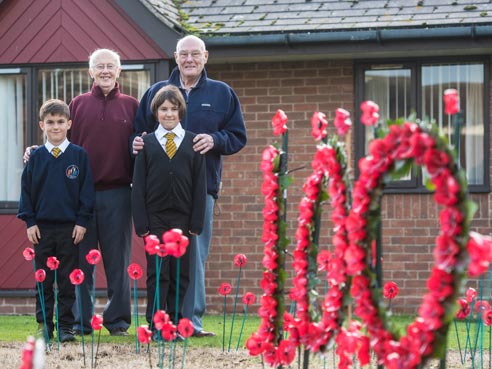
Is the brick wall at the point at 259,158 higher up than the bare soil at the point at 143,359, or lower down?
higher up

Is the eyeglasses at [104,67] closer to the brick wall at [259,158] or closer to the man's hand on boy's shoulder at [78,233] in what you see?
the man's hand on boy's shoulder at [78,233]

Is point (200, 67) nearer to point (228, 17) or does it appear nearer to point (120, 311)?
point (120, 311)

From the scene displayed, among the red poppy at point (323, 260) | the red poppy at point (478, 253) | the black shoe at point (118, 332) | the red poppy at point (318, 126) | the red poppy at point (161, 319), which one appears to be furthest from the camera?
the black shoe at point (118, 332)

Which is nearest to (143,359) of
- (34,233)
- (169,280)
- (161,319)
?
(169,280)

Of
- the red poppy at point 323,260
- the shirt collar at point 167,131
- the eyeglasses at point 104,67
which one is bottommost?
the red poppy at point 323,260

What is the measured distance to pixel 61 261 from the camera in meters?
7.49

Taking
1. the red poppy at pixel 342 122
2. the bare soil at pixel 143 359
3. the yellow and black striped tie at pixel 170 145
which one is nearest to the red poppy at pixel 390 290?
the bare soil at pixel 143 359

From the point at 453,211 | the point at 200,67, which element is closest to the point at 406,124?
the point at 453,211

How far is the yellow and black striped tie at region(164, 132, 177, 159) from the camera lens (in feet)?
23.3

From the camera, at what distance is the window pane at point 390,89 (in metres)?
11.8

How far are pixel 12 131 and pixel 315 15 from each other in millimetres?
3529

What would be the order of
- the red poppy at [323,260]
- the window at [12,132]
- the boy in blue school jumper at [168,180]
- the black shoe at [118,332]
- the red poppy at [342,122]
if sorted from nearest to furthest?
the red poppy at [342,122] → the red poppy at [323,260] → the boy in blue school jumper at [168,180] → the black shoe at [118,332] → the window at [12,132]

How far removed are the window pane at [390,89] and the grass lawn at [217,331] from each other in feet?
7.55

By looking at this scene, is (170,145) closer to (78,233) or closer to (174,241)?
(78,233)
